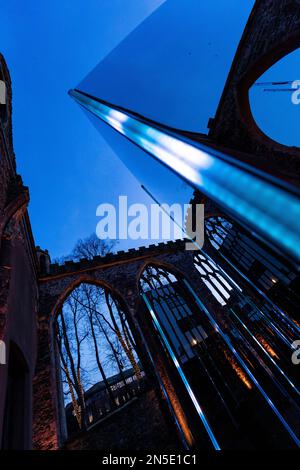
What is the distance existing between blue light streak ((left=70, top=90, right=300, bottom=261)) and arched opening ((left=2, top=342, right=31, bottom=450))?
11.7 feet

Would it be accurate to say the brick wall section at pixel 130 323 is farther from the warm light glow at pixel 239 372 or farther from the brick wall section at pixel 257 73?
the brick wall section at pixel 257 73

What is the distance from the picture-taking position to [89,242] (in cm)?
1239

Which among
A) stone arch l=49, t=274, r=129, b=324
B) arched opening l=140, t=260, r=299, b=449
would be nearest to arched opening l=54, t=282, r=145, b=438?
stone arch l=49, t=274, r=129, b=324

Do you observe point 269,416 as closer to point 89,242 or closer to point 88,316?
point 88,316

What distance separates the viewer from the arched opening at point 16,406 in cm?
305

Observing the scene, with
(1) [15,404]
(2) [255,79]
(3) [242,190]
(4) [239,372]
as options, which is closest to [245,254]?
(4) [239,372]

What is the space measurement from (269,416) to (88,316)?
6.16 m

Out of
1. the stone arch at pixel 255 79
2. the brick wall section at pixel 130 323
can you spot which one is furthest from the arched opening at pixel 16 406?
the stone arch at pixel 255 79

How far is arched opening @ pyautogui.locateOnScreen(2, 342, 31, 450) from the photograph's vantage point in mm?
3055

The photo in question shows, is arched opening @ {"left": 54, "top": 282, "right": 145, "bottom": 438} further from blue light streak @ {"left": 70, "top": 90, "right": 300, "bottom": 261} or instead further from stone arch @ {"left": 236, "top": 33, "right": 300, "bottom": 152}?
blue light streak @ {"left": 70, "top": 90, "right": 300, "bottom": 261}

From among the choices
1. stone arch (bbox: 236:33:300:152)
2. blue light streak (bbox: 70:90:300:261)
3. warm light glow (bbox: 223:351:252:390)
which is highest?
stone arch (bbox: 236:33:300:152)

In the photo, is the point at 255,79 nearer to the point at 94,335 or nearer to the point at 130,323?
the point at 130,323

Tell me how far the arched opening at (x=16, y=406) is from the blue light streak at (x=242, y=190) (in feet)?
11.7
